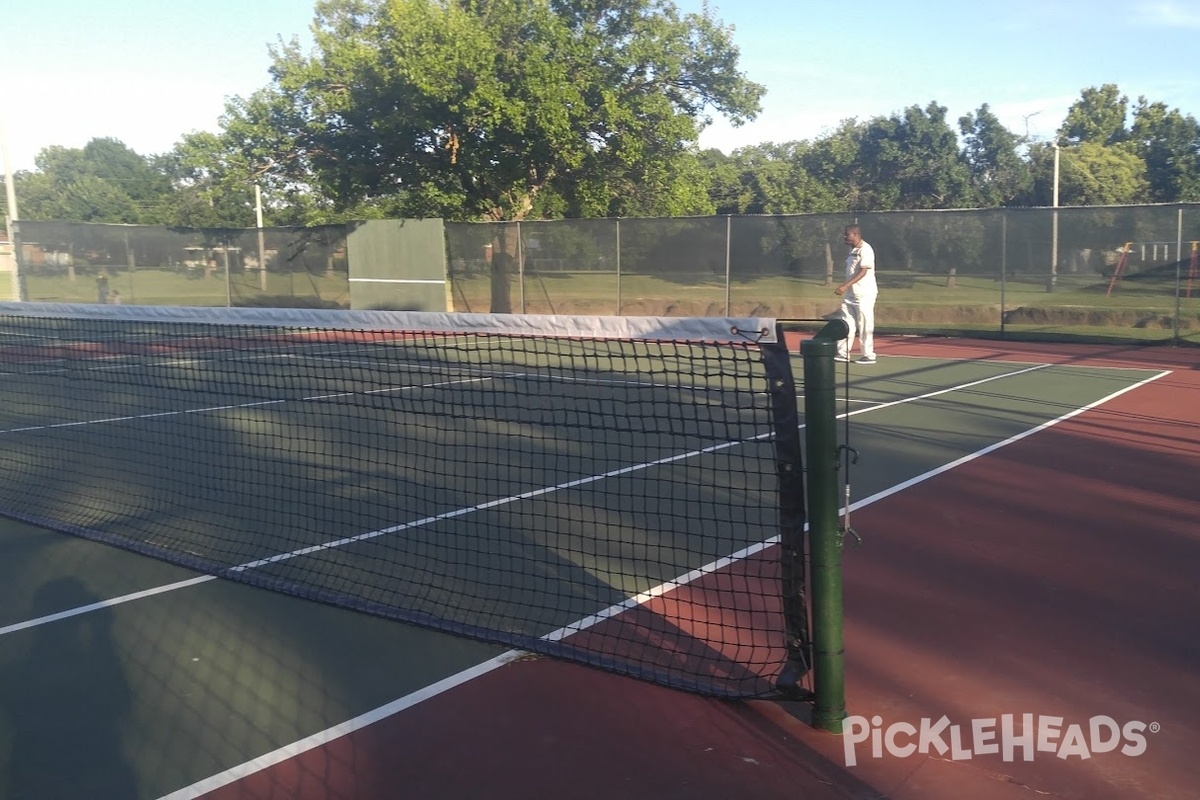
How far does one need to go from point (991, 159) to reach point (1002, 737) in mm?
59987

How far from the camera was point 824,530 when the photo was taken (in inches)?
158

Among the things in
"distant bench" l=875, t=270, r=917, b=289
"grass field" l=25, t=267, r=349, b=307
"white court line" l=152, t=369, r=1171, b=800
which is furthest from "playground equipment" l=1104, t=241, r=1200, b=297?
"grass field" l=25, t=267, r=349, b=307

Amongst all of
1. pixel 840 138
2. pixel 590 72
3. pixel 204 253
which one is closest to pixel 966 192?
pixel 840 138

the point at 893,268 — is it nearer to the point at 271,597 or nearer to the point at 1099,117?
the point at 271,597

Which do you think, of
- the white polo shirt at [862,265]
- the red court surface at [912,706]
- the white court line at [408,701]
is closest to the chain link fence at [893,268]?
the white polo shirt at [862,265]

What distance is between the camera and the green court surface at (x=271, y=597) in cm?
412

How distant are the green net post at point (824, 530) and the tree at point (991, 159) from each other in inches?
2204

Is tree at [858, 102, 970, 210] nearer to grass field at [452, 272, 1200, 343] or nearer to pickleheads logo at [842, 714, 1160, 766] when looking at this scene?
grass field at [452, 272, 1200, 343]

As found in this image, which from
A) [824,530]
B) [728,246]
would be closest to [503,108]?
[728,246]

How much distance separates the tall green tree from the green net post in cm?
2093

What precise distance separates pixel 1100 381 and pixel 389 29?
1878 cm

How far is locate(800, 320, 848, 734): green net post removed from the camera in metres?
3.99

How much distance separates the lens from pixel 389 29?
25844 mm

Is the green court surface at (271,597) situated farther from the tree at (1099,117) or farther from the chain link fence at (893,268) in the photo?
the tree at (1099,117)
